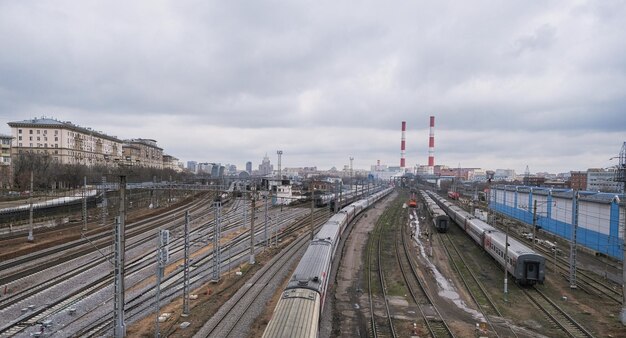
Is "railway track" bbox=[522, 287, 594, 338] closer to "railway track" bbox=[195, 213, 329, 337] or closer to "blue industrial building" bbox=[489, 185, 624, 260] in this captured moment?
"blue industrial building" bbox=[489, 185, 624, 260]

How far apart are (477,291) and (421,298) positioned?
179 inches

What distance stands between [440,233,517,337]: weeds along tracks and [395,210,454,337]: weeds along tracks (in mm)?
2528

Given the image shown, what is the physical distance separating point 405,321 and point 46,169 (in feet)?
264

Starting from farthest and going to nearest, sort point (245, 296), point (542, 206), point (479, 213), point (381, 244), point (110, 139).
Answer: point (110, 139), point (479, 213), point (542, 206), point (381, 244), point (245, 296)

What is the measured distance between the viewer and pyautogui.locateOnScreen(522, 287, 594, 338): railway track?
63.1ft

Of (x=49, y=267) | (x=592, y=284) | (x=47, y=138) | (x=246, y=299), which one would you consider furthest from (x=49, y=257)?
(x=47, y=138)

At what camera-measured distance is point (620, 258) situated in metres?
34.7

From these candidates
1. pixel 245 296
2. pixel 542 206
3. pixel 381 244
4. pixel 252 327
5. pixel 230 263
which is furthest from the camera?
pixel 542 206

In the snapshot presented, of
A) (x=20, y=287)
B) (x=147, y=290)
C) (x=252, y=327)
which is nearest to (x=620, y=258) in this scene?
(x=252, y=327)

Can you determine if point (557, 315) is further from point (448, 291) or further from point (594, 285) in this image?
point (594, 285)

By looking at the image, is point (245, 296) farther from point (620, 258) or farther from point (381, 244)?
point (620, 258)

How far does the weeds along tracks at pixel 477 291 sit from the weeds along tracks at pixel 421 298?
2528 millimetres

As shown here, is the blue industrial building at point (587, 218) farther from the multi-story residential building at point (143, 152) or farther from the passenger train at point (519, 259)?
the multi-story residential building at point (143, 152)

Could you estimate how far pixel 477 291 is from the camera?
2569 cm
